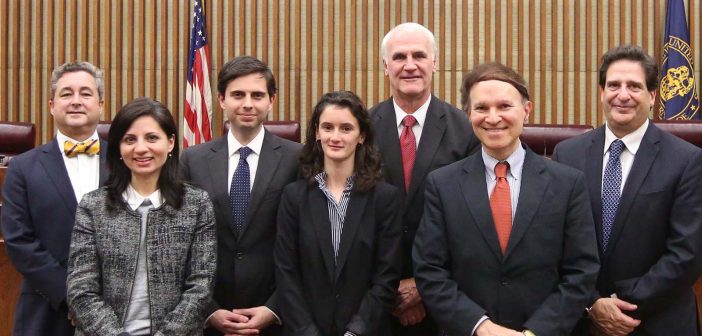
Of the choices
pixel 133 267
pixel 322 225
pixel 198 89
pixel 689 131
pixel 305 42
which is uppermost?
pixel 305 42

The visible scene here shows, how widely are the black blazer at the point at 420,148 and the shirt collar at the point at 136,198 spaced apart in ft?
2.56

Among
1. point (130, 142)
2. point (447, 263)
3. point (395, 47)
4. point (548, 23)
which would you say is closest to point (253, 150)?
point (130, 142)

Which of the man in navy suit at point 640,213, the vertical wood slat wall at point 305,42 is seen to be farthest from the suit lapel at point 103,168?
the vertical wood slat wall at point 305,42

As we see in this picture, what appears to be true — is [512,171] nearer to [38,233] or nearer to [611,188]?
[611,188]

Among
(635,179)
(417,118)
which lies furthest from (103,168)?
(635,179)

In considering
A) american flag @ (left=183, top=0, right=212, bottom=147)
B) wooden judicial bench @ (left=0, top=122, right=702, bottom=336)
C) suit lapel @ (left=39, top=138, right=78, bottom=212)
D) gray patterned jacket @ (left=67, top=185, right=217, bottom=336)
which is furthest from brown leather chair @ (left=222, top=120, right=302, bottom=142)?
gray patterned jacket @ (left=67, top=185, right=217, bottom=336)

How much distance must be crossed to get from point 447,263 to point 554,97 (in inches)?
174

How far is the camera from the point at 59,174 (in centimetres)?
250

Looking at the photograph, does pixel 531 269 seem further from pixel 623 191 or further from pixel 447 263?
pixel 623 191

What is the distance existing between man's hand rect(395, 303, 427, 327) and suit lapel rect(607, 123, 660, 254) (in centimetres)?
64

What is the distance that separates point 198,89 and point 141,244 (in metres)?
3.84

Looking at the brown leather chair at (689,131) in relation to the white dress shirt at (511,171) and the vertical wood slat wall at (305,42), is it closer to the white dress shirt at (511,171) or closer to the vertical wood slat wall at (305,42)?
the vertical wood slat wall at (305,42)

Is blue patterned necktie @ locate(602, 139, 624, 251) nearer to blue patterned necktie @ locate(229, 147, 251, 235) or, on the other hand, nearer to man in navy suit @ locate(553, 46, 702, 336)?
man in navy suit @ locate(553, 46, 702, 336)

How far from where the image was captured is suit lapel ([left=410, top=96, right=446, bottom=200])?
2568 mm
